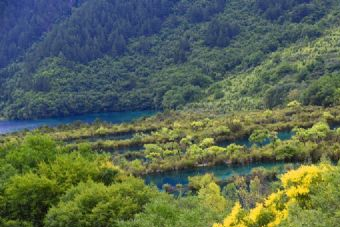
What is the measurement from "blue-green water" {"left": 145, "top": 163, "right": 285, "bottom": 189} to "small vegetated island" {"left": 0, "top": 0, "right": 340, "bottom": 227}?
0.95ft

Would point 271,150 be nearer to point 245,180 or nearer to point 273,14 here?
Answer: point 245,180

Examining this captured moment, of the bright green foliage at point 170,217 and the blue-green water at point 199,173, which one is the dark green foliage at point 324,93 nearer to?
the blue-green water at point 199,173

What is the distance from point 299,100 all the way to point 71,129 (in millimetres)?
40510

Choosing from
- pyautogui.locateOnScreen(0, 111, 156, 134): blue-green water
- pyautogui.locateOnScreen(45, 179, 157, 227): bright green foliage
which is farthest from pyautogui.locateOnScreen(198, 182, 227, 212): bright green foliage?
pyautogui.locateOnScreen(0, 111, 156, 134): blue-green water

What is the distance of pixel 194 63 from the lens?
554 ft

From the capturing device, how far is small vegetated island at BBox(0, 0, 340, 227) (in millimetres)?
29156

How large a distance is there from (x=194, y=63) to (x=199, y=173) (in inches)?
4497

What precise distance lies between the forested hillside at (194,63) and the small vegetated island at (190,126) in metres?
0.46

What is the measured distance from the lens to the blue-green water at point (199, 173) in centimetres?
5403

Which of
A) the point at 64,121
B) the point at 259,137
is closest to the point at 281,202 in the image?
the point at 259,137

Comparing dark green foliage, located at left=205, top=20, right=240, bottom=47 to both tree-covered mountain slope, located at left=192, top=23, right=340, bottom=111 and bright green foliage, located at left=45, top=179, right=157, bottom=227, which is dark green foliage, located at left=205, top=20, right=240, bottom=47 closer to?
tree-covered mountain slope, located at left=192, top=23, right=340, bottom=111

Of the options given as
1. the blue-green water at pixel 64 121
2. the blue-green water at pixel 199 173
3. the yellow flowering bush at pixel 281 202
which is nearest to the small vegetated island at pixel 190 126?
the yellow flowering bush at pixel 281 202

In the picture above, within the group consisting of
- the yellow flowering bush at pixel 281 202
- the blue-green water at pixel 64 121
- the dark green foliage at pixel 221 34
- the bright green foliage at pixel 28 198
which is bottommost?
the blue-green water at pixel 64 121

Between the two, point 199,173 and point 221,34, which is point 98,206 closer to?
point 199,173
